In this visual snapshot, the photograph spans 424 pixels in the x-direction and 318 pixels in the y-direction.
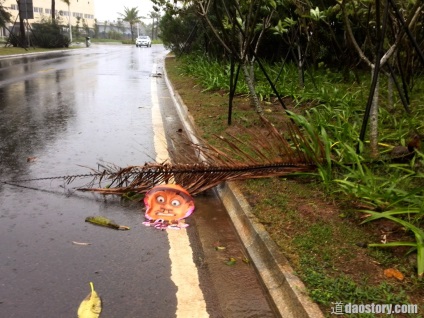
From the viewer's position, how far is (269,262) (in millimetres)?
3428

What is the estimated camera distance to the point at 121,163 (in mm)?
6098

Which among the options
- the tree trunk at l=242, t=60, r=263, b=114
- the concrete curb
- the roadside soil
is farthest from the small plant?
the tree trunk at l=242, t=60, r=263, b=114

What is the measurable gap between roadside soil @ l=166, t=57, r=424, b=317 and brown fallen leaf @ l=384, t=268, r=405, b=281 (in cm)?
2

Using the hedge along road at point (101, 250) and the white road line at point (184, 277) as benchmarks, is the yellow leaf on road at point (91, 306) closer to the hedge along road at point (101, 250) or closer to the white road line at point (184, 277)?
the hedge along road at point (101, 250)

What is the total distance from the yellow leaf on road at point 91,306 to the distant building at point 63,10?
76.8 meters

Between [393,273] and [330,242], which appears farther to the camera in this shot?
[330,242]

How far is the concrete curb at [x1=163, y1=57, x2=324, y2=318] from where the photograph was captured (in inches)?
112

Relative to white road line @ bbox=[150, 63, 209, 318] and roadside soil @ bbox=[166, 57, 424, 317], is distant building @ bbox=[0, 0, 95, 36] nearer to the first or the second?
roadside soil @ bbox=[166, 57, 424, 317]

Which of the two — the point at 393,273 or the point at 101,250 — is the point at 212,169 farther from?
the point at 393,273

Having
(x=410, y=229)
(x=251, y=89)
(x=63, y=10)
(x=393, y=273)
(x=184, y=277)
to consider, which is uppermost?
(x=63, y=10)

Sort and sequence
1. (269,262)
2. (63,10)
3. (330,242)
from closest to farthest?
1. (269,262)
2. (330,242)
3. (63,10)

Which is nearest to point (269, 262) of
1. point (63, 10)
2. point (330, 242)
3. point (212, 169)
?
point (330, 242)

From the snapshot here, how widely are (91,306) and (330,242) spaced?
1702mm

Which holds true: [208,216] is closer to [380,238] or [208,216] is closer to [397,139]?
[380,238]
